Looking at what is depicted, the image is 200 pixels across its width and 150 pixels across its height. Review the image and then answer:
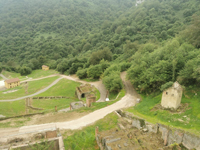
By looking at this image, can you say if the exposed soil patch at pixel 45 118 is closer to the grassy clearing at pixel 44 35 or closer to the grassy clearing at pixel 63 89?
the grassy clearing at pixel 63 89

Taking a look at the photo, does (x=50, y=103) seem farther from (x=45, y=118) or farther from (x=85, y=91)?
(x=45, y=118)

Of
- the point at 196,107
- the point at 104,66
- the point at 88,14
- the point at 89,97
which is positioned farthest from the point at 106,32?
the point at 196,107

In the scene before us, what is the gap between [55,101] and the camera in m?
40.8

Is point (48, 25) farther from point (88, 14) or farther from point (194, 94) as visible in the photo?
point (194, 94)

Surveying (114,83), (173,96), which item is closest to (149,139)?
(173,96)

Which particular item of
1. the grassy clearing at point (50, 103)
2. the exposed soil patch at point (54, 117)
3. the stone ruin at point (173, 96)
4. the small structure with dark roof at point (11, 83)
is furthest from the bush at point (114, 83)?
the small structure with dark roof at point (11, 83)

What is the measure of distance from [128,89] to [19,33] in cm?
13513

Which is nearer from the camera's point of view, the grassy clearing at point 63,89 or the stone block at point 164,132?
the stone block at point 164,132

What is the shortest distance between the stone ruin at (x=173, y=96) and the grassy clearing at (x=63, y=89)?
30.7m

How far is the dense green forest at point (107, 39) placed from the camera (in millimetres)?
29500

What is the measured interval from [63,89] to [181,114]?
37826 mm

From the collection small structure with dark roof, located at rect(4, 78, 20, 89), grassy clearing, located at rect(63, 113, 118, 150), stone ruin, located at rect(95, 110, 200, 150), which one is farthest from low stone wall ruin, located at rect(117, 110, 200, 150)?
small structure with dark roof, located at rect(4, 78, 20, 89)

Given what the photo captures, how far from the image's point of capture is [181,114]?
1930cm

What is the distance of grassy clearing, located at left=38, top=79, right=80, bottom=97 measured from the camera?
4697 centimetres
